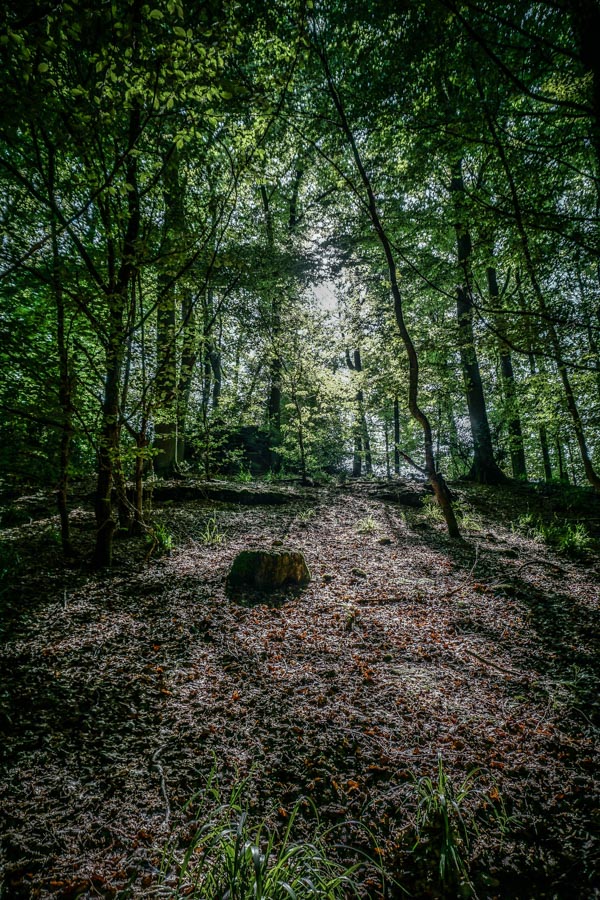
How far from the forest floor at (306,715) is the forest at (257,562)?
0.02 metres

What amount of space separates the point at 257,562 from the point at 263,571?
0.11m

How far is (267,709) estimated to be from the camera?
92.7 inches

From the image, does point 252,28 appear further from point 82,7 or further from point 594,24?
point 594,24

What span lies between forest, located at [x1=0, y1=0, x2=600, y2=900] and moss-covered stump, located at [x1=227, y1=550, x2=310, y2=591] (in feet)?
0.08

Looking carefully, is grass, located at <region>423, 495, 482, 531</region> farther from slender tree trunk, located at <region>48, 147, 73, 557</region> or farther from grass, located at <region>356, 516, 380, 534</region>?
slender tree trunk, located at <region>48, 147, 73, 557</region>

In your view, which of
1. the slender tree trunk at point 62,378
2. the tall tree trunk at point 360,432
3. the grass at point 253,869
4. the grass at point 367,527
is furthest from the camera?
the tall tree trunk at point 360,432

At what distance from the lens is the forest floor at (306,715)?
154 cm

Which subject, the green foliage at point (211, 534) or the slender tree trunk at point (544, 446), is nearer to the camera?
the green foliage at point (211, 534)

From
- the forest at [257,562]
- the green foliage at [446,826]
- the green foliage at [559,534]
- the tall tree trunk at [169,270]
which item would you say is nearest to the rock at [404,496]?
the forest at [257,562]

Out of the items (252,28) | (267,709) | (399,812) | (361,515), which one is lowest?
(399,812)

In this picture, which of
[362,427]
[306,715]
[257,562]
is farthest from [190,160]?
[362,427]

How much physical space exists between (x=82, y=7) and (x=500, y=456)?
11.0 metres

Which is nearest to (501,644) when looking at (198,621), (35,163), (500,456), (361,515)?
(198,621)

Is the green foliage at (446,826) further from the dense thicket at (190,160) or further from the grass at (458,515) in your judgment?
the grass at (458,515)
